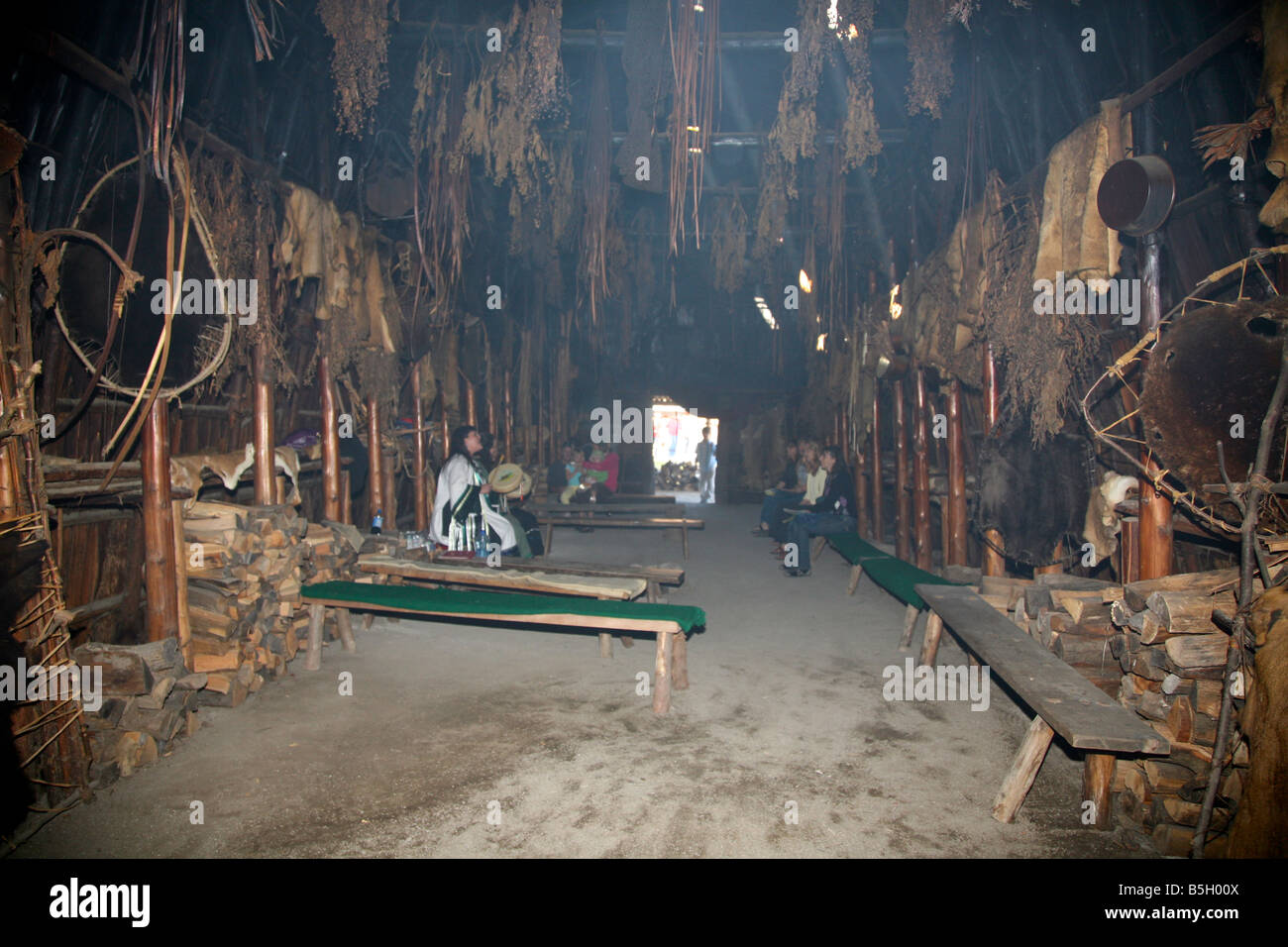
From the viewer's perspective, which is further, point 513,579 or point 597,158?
point 597,158

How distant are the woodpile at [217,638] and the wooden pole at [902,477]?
6750 mm

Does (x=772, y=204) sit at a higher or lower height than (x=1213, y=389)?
higher

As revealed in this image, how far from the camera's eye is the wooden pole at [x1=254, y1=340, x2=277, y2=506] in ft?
17.0

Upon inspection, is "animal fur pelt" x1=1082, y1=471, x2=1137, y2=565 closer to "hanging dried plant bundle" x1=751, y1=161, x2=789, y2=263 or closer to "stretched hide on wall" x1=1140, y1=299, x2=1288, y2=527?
"stretched hide on wall" x1=1140, y1=299, x2=1288, y2=527

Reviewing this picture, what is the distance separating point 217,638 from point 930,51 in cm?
616

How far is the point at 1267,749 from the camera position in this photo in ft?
7.31

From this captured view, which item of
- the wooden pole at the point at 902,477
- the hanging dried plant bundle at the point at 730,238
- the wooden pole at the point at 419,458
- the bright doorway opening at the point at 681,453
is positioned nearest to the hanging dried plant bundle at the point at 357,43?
the wooden pole at the point at 419,458

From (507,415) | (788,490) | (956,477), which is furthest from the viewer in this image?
(507,415)

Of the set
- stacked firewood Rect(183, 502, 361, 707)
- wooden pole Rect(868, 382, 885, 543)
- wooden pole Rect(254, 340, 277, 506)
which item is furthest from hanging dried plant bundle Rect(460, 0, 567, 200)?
wooden pole Rect(868, 382, 885, 543)

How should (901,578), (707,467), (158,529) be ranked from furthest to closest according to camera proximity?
(707,467), (901,578), (158,529)

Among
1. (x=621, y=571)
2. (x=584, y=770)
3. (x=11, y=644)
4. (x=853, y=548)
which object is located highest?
(x=11, y=644)

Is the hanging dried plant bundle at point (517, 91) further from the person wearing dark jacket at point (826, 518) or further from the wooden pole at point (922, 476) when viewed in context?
the person wearing dark jacket at point (826, 518)

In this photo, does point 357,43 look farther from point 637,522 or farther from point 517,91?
point 637,522

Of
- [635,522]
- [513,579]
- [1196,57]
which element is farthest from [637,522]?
[1196,57]
